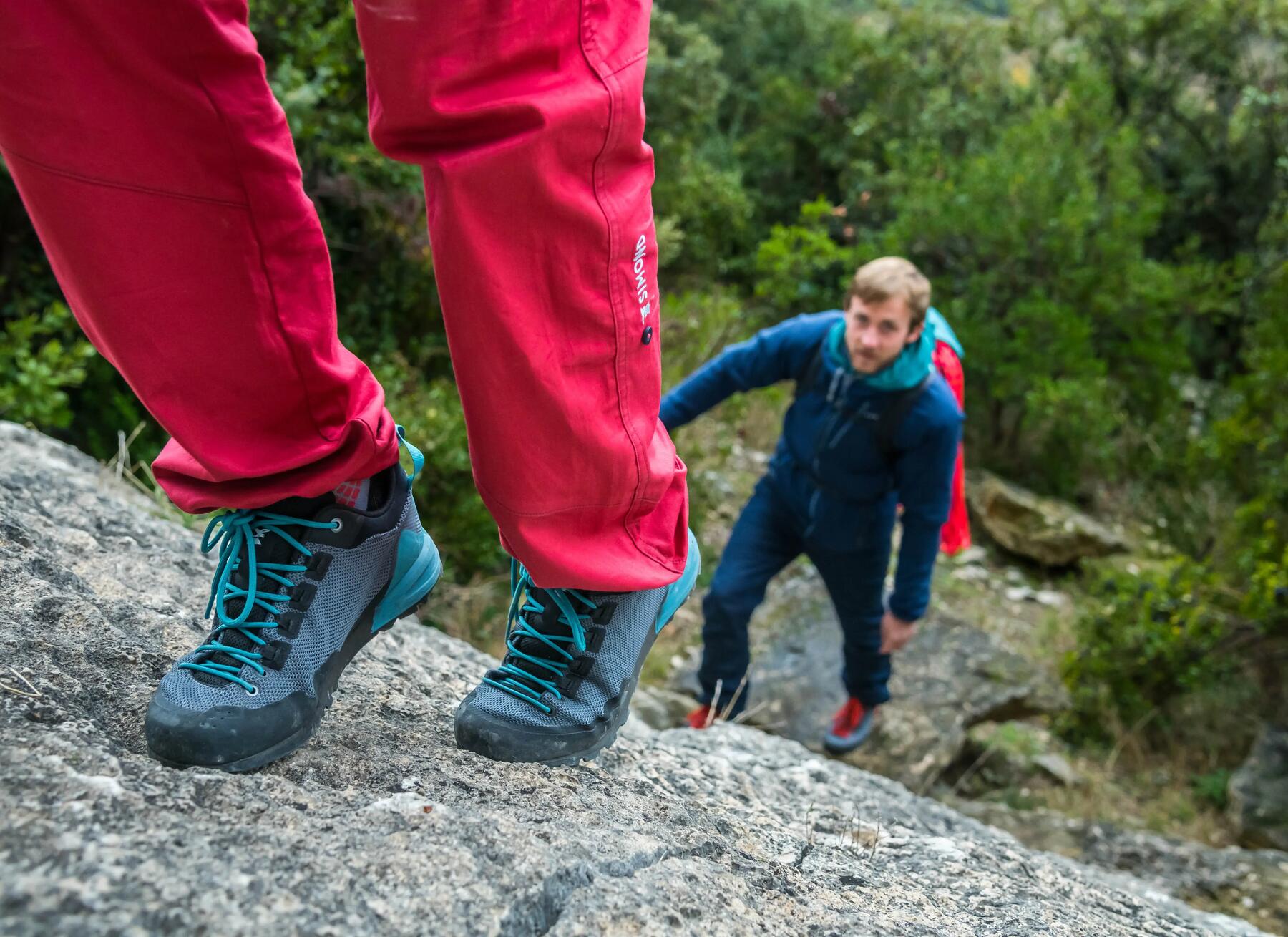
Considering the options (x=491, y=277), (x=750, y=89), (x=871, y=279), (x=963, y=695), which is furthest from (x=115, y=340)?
(x=750, y=89)

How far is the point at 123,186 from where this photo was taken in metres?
1.14

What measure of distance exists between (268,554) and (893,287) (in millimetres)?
2489

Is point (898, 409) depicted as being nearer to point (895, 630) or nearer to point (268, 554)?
point (895, 630)

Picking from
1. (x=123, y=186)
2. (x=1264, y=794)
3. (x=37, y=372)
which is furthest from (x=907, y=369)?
(x=1264, y=794)

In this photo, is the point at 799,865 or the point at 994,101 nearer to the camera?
the point at 799,865

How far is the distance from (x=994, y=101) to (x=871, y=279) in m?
8.83

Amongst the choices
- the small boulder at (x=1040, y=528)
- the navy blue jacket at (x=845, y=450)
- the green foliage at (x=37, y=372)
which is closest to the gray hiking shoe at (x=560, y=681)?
the navy blue jacket at (x=845, y=450)

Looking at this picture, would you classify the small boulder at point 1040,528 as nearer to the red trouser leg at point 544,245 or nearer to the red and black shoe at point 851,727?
the red and black shoe at point 851,727

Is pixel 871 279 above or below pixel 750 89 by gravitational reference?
below

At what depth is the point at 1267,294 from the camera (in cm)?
716

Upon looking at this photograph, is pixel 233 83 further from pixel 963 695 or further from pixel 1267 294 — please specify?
pixel 1267 294

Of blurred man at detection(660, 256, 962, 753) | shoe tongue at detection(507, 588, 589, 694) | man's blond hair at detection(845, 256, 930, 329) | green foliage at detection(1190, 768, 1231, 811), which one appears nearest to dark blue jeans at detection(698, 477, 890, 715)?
blurred man at detection(660, 256, 962, 753)

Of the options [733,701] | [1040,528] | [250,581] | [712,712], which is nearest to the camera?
[250,581]

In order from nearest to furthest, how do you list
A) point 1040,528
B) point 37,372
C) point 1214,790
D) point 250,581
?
point 250,581, point 37,372, point 1214,790, point 1040,528
